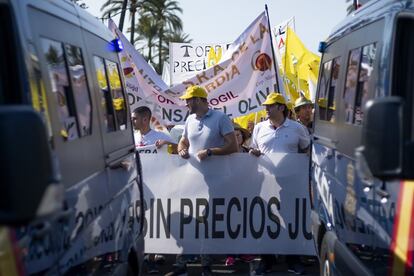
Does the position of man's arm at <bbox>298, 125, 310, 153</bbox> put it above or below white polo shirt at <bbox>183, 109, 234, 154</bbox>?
below

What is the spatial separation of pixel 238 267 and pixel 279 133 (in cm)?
167

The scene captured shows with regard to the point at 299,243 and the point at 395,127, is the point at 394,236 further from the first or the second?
the point at 299,243

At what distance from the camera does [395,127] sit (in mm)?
2840

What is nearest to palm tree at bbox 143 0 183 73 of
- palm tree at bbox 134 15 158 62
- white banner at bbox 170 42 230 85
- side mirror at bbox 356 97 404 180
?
palm tree at bbox 134 15 158 62

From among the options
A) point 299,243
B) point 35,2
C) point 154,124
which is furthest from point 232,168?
point 35,2

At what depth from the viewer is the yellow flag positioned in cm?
1428

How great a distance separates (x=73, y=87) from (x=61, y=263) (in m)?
1.05

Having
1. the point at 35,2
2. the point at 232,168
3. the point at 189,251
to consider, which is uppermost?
the point at 35,2

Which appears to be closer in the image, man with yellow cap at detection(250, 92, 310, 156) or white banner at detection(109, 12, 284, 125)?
man with yellow cap at detection(250, 92, 310, 156)

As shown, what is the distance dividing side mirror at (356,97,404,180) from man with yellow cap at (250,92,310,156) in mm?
5712

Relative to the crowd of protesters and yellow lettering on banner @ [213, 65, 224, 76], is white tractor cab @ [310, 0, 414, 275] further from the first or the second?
yellow lettering on banner @ [213, 65, 224, 76]

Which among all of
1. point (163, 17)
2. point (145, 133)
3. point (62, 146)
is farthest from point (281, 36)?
point (163, 17)

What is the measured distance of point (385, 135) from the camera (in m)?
2.86

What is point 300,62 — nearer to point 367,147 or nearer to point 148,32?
point 367,147
